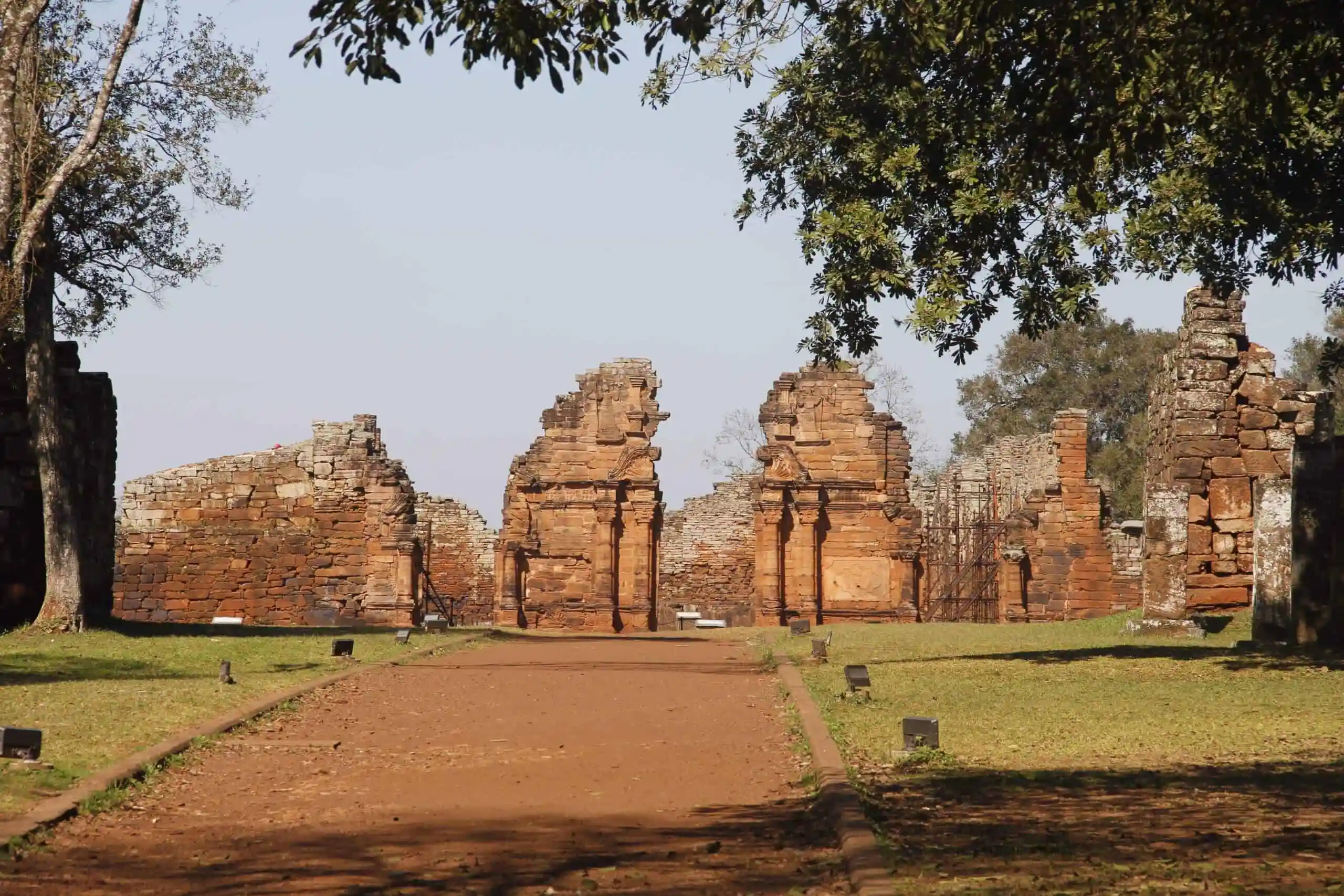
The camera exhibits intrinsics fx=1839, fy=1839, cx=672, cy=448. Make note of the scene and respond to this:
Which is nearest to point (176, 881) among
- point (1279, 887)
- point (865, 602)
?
point (1279, 887)

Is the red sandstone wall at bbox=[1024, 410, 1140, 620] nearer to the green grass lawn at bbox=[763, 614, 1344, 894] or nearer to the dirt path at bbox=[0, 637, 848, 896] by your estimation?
the green grass lawn at bbox=[763, 614, 1344, 894]

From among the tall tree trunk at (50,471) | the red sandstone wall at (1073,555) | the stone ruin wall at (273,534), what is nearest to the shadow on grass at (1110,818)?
the tall tree trunk at (50,471)

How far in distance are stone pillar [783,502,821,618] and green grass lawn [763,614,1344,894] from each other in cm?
1532

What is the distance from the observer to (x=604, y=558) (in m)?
34.7

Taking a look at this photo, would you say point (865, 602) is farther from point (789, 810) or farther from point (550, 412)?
point (789, 810)

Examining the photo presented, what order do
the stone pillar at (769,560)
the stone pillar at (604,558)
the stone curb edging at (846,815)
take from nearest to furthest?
the stone curb edging at (846,815) → the stone pillar at (769,560) → the stone pillar at (604,558)

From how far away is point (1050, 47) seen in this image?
10.1 metres

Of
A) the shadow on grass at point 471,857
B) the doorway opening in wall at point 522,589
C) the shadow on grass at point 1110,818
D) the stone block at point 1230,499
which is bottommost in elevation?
the shadow on grass at point 471,857

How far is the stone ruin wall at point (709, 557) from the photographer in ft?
124

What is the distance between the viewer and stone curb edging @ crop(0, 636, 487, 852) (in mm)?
8055

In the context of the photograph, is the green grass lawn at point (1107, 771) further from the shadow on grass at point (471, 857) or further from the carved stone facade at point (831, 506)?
the carved stone facade at point (831, 506)

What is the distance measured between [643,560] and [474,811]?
26.1 m

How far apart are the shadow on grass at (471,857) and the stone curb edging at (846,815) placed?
10 cm

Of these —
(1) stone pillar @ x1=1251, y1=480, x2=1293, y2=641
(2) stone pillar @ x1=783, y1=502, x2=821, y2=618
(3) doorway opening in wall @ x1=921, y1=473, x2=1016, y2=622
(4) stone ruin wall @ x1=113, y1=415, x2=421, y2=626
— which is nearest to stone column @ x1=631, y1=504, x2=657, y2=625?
(2) stone pillar @ x1=783, y1=502, x2=821, y2=618
